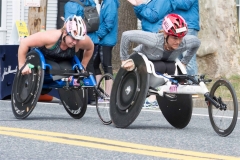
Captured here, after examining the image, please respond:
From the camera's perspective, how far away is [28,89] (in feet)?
36.6

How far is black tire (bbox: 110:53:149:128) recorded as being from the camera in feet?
32.6

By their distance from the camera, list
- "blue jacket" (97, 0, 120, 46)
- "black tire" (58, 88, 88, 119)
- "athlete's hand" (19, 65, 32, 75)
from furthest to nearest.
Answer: "blue jacket" (97, 0, 120, 46)
"black tire" (58, 88, 88, 119)
"athlete's hand" (19, 65, 32, 75)

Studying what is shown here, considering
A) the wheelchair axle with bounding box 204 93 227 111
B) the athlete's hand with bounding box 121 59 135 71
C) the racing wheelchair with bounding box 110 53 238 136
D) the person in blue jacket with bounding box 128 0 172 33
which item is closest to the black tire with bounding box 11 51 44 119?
the racing wheelchair with bounding box 110 53 238 136

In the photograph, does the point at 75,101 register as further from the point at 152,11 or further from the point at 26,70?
the point at 152,11

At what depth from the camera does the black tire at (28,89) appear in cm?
1097

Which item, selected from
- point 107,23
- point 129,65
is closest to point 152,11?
point 107,23

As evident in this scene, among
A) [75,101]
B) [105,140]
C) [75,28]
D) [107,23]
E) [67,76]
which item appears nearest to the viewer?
[105,140]

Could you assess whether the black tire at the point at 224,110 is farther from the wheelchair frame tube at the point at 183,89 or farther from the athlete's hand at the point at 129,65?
the athlete's hand at the point at 129,65

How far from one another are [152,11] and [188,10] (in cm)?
70

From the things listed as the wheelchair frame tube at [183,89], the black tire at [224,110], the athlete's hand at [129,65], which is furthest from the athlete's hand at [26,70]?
the black tire at [224,110]

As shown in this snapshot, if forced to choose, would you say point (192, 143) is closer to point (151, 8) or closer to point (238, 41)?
point (151, 8)

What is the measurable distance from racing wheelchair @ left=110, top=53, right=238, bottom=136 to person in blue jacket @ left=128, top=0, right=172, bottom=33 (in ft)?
9.73

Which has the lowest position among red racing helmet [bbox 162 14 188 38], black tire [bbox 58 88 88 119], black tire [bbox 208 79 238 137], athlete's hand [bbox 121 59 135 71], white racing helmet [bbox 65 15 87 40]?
black tire [bbox 58 88 88 119]

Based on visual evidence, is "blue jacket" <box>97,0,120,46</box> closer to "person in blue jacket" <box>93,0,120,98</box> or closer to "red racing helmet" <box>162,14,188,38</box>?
"person in blue jacket" <box>93,0,120,98</box>
